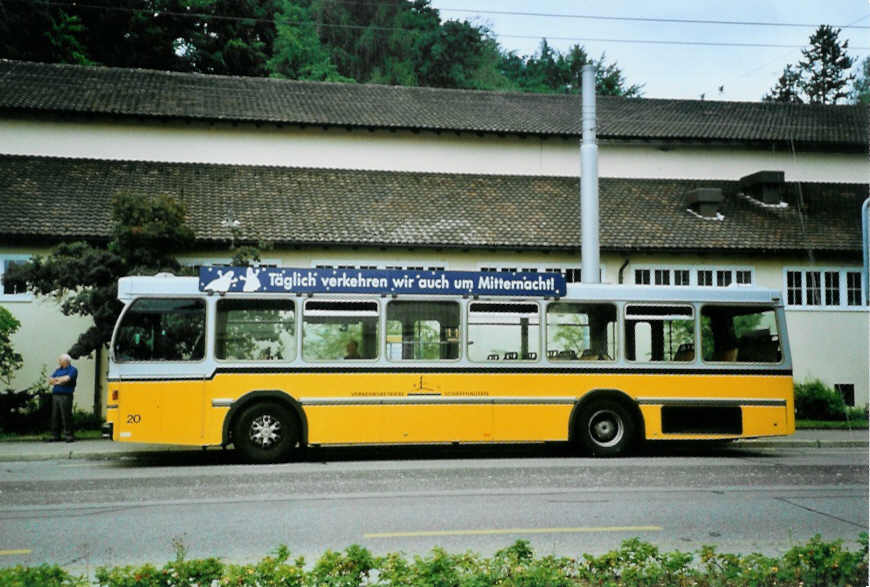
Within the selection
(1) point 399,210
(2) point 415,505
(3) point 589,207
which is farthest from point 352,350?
(1) point 399,210

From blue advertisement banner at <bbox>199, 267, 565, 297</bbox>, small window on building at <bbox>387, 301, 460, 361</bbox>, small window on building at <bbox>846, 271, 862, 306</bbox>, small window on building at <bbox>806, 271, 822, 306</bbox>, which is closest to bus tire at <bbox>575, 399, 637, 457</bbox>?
blue advertisement banner at <bbox>199, 267, 565, 297</bbox>

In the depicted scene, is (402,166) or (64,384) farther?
(402,166)

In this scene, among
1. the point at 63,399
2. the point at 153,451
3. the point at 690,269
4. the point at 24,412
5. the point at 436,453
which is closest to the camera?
the point at 436,453

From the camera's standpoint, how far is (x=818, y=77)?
64.7m

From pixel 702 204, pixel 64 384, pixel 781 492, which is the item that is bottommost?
pixel 781 492

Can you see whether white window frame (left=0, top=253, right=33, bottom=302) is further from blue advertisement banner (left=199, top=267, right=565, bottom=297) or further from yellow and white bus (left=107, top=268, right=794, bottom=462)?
blue advertisement banner (left=199, top=267, right=565, bottom=297)

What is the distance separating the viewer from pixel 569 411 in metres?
14.9

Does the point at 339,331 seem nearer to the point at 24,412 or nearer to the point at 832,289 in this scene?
the point at 24,412

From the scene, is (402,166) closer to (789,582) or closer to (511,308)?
(511,308)

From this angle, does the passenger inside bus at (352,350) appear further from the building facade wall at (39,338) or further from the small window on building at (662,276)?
the small window on building at (662,276)

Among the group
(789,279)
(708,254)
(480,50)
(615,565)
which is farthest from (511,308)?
(480,50)

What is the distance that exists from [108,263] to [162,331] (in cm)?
582

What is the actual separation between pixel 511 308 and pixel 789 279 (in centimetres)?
1432

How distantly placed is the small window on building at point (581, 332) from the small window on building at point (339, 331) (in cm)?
314
